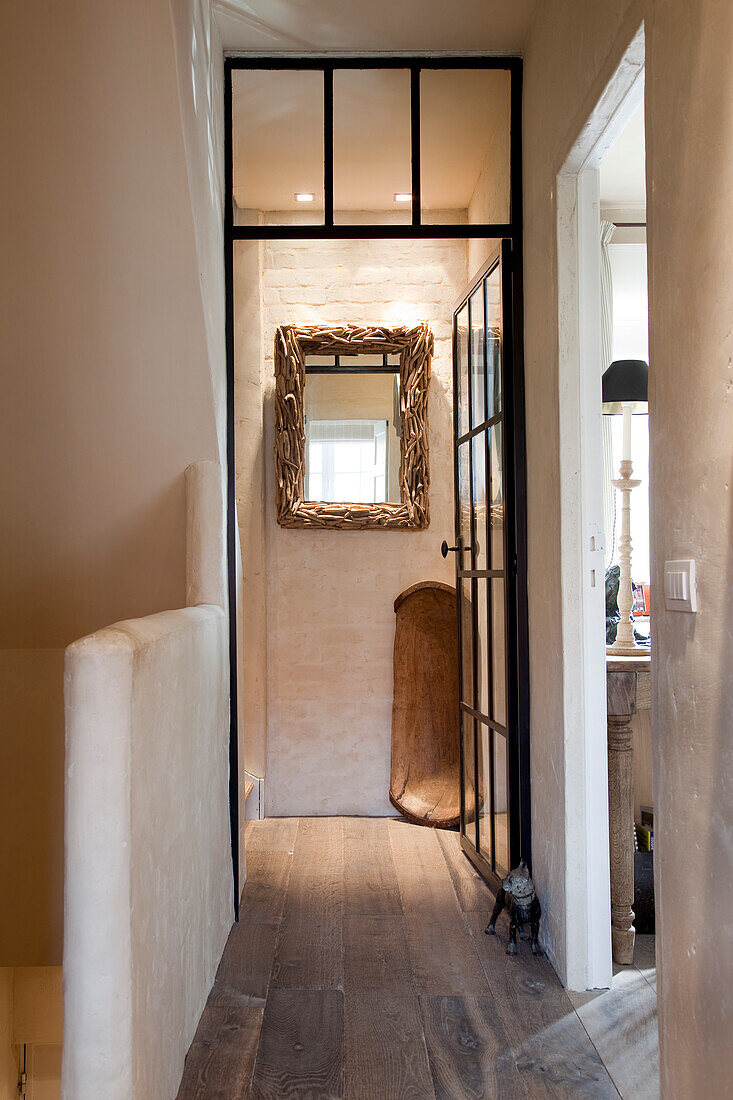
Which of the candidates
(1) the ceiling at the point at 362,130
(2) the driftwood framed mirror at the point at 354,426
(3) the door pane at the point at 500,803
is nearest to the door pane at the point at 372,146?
(1) the ceiling at the point at 362,130

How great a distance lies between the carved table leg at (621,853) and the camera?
99.8 inches

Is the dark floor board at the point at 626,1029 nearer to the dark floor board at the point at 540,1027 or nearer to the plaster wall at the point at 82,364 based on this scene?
the dark floor board at the point at 540,1027

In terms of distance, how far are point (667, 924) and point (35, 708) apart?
7.06 feet

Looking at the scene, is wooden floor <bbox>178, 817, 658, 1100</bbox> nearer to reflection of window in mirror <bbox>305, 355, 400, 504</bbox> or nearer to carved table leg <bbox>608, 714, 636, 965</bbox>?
carved table leg <bbox>608, 714, 636, 965</bbox>

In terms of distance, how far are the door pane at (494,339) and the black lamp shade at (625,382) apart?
366 mm

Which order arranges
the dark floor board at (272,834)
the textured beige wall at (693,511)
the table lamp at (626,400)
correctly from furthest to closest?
1. the dark floor board at (272,834)
2. the table lamp at (626,400)
3. the textured beige wall at (693,511)

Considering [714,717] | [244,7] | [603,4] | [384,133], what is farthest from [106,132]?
[714,717]

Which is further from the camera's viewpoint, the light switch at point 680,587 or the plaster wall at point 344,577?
the plaster wall at point 344,577

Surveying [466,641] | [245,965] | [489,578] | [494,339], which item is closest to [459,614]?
[466,641]

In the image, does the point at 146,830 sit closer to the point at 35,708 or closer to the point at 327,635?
the point at 35,708

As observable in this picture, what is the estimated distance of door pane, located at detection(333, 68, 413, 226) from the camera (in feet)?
9.66

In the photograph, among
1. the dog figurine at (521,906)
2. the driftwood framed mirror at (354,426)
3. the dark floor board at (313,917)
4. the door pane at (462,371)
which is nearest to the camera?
the dark floor board at (313,917)

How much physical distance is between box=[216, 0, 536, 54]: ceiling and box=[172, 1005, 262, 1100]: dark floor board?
106 inches

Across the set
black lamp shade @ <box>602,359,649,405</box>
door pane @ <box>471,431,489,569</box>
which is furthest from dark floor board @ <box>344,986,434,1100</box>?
black lamp shade @ <box>602,359,649,405</box>
